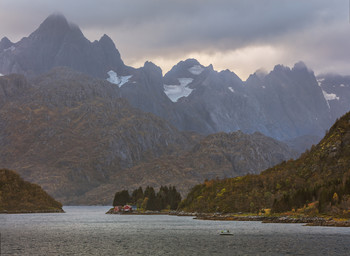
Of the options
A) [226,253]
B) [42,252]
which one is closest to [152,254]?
[226,253]

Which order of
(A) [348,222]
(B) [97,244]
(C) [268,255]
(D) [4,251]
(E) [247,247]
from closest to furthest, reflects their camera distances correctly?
(C) [268,255] < (D) [4,251] < (E) [247,247] < (B) [97,244] < (A) [348,222]

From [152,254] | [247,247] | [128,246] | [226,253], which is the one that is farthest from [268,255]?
[128,246]

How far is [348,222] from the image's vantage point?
7456 inches

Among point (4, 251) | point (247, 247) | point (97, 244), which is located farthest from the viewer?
point (97, 244)

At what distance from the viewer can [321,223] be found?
7825 inches

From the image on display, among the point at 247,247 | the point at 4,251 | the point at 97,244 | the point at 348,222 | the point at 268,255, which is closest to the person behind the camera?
the point at 268,255

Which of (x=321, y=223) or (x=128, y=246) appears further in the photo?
(x=321, y=223)

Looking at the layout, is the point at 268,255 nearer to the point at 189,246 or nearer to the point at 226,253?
the point at 226,253

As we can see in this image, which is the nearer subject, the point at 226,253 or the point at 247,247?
the point at 226,253

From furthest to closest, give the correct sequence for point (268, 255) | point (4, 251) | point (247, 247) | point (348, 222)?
point (348, 222) < point (247, 247) < point (4, 251) < point (268, 255)

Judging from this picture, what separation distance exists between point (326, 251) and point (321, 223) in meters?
91.4

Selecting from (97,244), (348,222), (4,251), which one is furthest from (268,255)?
(348,222)

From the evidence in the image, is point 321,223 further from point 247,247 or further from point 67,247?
point 67,247

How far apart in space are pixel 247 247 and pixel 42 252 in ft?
168
